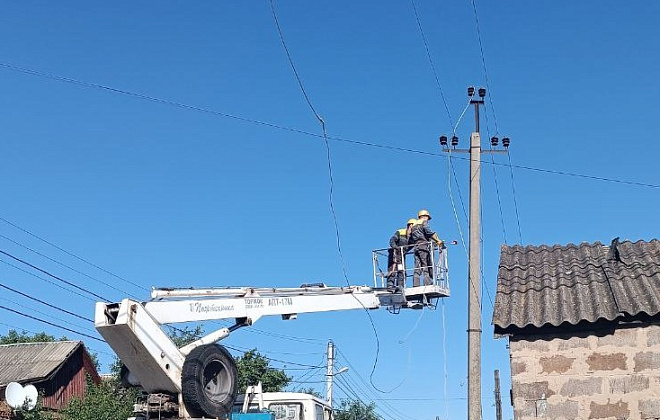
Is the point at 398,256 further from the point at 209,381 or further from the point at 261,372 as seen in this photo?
the point at 261,372

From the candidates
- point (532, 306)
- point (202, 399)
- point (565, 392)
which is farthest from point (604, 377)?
point (202, 399)

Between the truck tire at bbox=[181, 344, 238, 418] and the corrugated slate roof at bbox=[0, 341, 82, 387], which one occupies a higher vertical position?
the corrugated slate roof at bbox=[0, 341, 82, 387]

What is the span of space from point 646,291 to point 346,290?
595 centimetres

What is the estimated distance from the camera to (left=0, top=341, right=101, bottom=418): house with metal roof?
3206 cm

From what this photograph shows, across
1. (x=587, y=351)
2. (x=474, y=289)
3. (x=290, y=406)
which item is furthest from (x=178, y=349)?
(x=474, y=289)

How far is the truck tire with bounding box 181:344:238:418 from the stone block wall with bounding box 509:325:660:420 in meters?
3.82

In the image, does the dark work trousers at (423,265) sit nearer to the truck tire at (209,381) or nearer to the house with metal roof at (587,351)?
the house with metal roof at (587,351)

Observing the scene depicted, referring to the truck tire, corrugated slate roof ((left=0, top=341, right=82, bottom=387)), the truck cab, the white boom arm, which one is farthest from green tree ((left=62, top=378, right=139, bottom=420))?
the truck tire

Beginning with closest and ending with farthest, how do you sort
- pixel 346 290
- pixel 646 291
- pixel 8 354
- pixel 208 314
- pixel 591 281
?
pixel 646 291 < pixel 591 281 < pixel 208 314 < pixel 346 290 < pixel 8 354

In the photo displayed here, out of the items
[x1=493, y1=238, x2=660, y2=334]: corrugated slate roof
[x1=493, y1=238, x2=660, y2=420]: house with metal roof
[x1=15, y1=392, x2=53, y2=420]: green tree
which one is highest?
[x1=493, y1=238, x2=660, y2=334]: corrugated slate roof

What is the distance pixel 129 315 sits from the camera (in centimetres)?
1067

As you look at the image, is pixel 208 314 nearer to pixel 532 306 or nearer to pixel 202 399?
pixel 202 399

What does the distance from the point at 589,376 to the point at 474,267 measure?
587 centimetres

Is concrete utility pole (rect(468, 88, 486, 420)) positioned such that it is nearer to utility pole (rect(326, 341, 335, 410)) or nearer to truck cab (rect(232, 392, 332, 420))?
truck cab (rect(232, 392, 332, 420))
